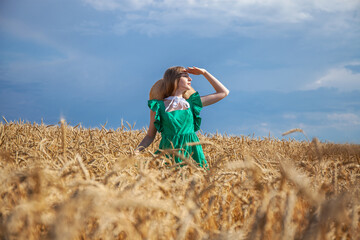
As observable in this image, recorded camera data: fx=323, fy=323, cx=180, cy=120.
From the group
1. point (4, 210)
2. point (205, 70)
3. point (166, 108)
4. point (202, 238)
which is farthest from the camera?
point (205, 70)

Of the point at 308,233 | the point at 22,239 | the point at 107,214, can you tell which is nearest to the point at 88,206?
the point at 107,214

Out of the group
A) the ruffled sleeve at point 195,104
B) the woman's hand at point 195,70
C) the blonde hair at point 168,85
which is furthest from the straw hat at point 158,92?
the woman's hand at point 195,70

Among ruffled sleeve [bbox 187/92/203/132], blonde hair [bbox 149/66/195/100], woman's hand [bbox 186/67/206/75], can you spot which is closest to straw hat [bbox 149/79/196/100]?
blonde hair [bbox 149/66/195/100]

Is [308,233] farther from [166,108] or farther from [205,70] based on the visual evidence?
[205,70]

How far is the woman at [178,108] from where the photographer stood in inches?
145

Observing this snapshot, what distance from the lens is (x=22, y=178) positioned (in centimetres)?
111

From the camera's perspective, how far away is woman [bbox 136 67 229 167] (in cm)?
369

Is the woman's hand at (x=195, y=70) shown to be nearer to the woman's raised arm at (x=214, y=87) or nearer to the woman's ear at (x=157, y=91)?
the woman's raised arm at (x=214, y=87)

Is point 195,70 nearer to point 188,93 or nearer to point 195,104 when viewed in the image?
point 188,93

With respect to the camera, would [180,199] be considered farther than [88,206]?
Yes

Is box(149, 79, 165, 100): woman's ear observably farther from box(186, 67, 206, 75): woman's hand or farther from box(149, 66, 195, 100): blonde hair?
box(186, 67, 206, 75): woman's hand

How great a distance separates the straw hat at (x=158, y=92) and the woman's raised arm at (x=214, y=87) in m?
0.20

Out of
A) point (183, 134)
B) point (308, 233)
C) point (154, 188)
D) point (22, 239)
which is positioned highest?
point (183, 134)

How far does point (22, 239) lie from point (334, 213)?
876 millimetres
